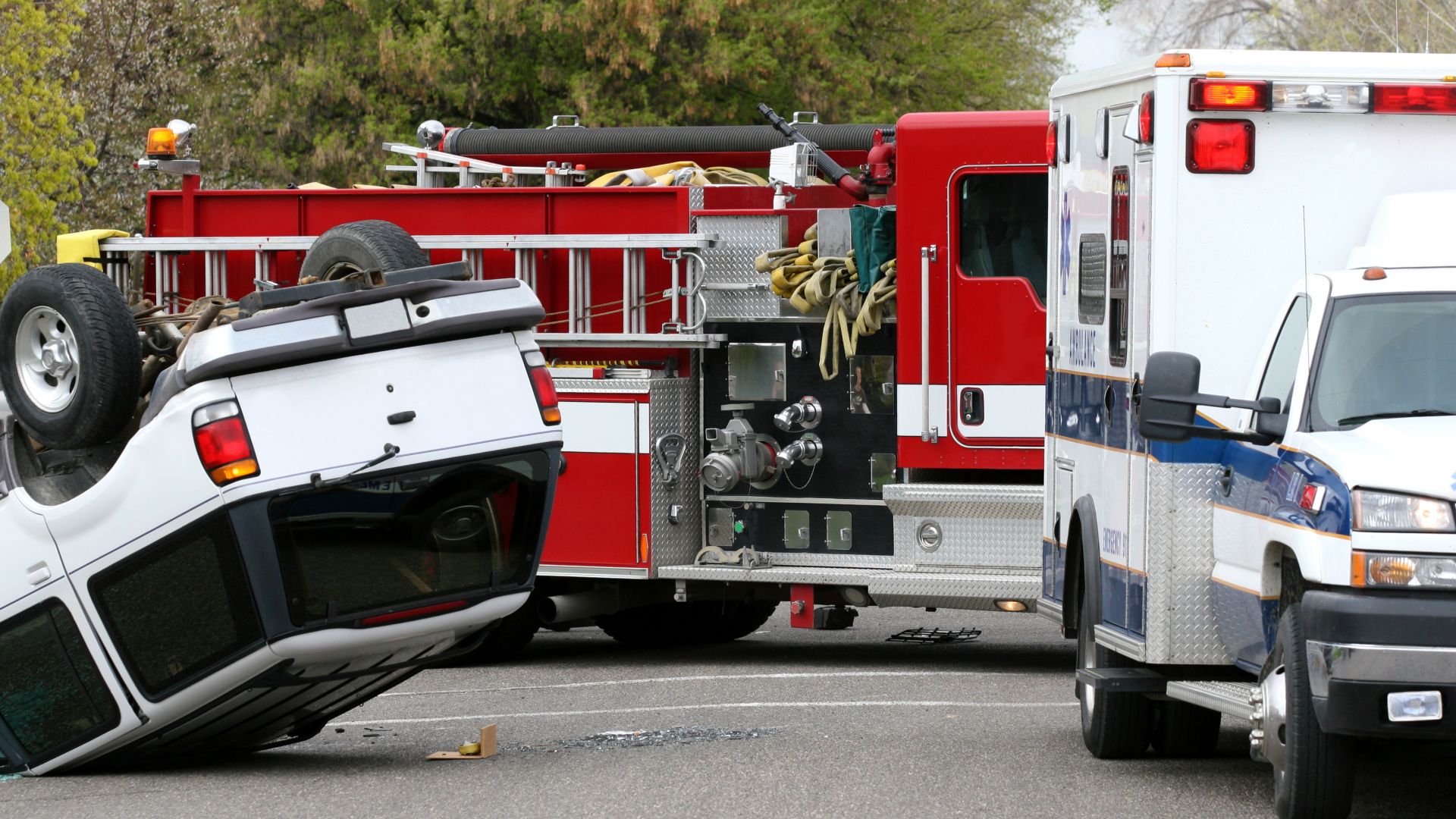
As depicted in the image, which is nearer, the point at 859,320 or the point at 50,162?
the point at 859,320

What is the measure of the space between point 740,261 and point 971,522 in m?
2.11

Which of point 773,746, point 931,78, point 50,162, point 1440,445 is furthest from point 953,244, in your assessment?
point 931,78

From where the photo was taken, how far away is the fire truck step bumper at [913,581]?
457 inches

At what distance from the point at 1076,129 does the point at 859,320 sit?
116 inches

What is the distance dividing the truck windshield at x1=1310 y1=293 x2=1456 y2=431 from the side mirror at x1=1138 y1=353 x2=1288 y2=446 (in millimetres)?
190

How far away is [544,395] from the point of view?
8320mm

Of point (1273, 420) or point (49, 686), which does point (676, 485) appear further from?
point (1273, 420)

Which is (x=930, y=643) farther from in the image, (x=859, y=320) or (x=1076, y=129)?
(x=1076, y=129)

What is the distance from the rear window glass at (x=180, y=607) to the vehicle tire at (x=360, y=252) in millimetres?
1779

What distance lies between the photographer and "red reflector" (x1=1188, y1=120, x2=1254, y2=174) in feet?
25.4

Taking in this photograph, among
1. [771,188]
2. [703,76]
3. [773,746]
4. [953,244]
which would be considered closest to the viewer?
[773,746]

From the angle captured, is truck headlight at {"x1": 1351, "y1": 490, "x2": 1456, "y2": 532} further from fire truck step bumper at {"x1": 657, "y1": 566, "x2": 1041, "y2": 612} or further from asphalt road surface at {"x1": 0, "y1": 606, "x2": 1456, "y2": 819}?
fire truck step bumper at {"x1": 657, "y1": 566, "x2": 1041, "y2": 612}

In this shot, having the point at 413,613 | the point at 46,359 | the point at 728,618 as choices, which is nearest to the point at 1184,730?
the point at 413,613

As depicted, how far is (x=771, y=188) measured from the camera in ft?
42.5
